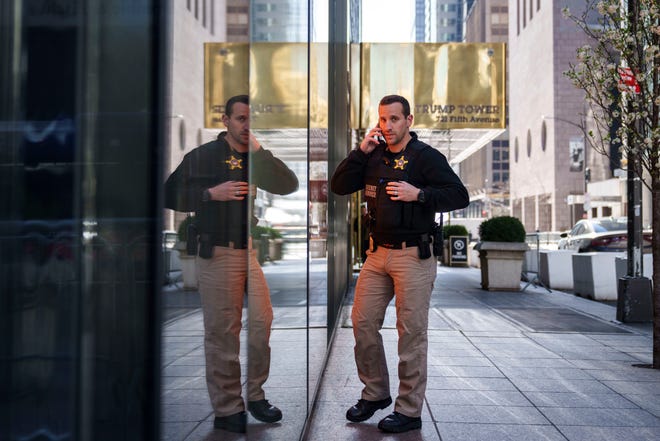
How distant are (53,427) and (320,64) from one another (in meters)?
4.36

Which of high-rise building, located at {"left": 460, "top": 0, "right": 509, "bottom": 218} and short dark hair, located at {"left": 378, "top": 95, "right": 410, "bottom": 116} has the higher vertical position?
high-rise building, located at {"left": 460, "top": 0, "right": 509, "bottom": 218}

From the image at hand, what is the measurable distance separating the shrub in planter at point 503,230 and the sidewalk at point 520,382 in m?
4.25

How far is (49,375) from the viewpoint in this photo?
1.07m

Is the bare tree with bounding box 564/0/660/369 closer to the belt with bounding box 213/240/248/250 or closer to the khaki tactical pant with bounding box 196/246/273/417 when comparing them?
the khaki tactical pant with bounding box 196/246/273/417

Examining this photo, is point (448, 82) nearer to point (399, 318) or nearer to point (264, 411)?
point (399, 318)

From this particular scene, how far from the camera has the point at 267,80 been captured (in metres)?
2.63

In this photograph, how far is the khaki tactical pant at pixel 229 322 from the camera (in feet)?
5.29

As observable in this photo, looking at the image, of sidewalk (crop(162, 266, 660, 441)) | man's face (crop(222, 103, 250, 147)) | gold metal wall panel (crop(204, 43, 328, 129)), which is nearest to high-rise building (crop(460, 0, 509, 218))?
sidewalk (crop(162, 266, 660, 441))

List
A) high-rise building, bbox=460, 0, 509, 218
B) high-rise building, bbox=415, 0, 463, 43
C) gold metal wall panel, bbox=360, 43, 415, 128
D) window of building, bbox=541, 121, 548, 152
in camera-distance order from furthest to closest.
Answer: high-rise building, bbox=415, 0, 463, 43, high-rise building, bbox=460, 0, 509, 218, window of building, bbox=541, 121, 548, 152, gold metal wall panel, bbox=360, 43, 415, 128

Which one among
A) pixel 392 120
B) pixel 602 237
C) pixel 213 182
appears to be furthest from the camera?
pixel 602 237

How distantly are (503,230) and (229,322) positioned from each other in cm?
1321

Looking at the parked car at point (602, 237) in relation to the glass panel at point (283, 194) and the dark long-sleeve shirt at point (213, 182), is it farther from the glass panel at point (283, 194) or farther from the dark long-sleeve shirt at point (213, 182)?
the dark long-sleeve shirt at point (213, 182)

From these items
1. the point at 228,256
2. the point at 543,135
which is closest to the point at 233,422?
the point at 228,256

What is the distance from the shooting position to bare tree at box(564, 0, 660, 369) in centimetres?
668
